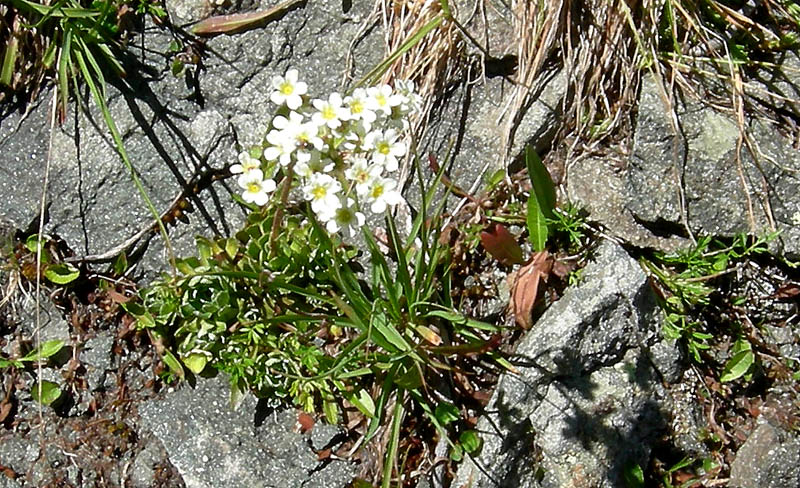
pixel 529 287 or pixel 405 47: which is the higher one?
pixel 405 47

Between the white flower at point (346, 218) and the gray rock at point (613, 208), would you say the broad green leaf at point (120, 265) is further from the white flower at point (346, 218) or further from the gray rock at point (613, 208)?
the gray rock at point (613, 208)

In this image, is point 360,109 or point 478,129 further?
point 478,129

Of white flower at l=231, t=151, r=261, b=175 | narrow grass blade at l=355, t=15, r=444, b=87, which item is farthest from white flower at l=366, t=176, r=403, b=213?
narrow grass blade at l=355, t=15, r=444, b=87

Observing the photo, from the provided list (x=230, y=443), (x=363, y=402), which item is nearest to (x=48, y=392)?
(x=230, y=443)

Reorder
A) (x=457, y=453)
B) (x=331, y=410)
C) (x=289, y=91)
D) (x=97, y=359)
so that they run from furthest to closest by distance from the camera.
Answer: (x=97, y=359) → (x=331, y=410) → (x=457, y=453) → (x=289, y=91)

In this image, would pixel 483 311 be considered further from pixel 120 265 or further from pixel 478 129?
pixel 120 265

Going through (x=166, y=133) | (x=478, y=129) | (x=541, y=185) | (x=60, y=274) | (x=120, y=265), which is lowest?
(x=541, y=185)

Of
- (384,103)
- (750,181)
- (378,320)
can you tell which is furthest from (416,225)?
(750,181)
